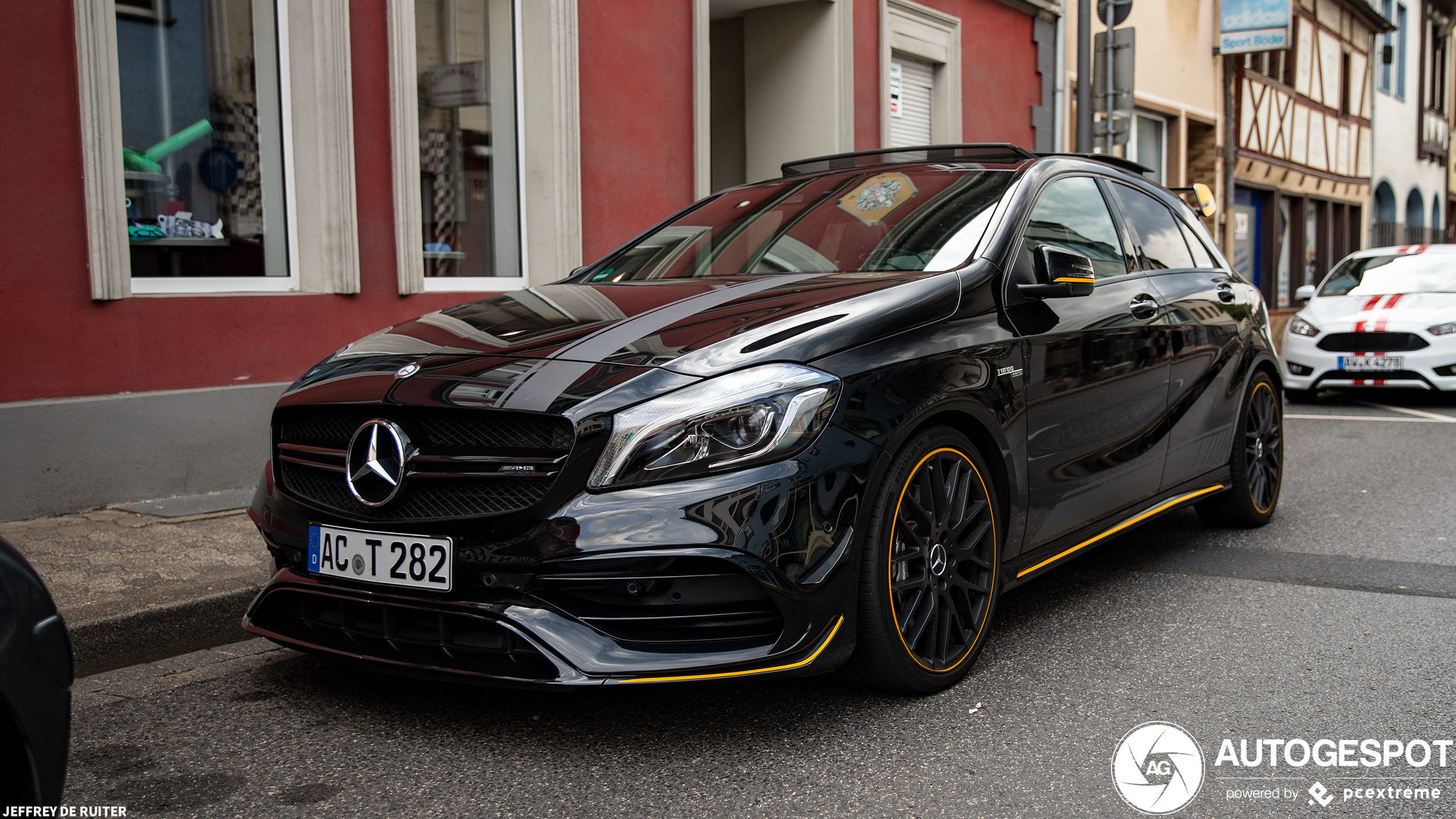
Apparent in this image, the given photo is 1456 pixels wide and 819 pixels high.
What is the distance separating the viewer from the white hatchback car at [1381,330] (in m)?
10.6

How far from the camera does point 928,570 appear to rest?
3.20 metres

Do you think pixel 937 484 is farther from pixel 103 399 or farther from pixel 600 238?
pixel 600 238

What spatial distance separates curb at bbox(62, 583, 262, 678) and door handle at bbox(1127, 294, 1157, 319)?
3.28 metres

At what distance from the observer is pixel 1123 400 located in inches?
165

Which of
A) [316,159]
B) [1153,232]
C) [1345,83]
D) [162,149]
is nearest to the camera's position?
[1153,232]

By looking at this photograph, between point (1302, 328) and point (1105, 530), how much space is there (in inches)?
331

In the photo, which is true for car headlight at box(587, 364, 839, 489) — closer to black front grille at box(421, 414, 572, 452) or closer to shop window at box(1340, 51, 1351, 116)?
black front grille at box(421, 414, 572, 452)

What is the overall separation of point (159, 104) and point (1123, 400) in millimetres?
5247

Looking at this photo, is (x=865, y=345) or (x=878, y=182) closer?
(x=865, y=345)

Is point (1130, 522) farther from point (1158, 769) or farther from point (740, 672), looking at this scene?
point (740, 672)

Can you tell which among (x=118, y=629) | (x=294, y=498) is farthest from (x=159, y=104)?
(x=294, y=498)

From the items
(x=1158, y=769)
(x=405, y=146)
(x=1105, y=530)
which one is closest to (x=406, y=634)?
(x=1158, y=769)

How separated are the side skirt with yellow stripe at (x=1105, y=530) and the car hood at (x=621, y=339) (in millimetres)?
858

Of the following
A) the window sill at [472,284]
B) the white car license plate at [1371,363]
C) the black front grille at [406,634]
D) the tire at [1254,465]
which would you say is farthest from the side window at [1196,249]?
the white car license plate at [1371,363]
